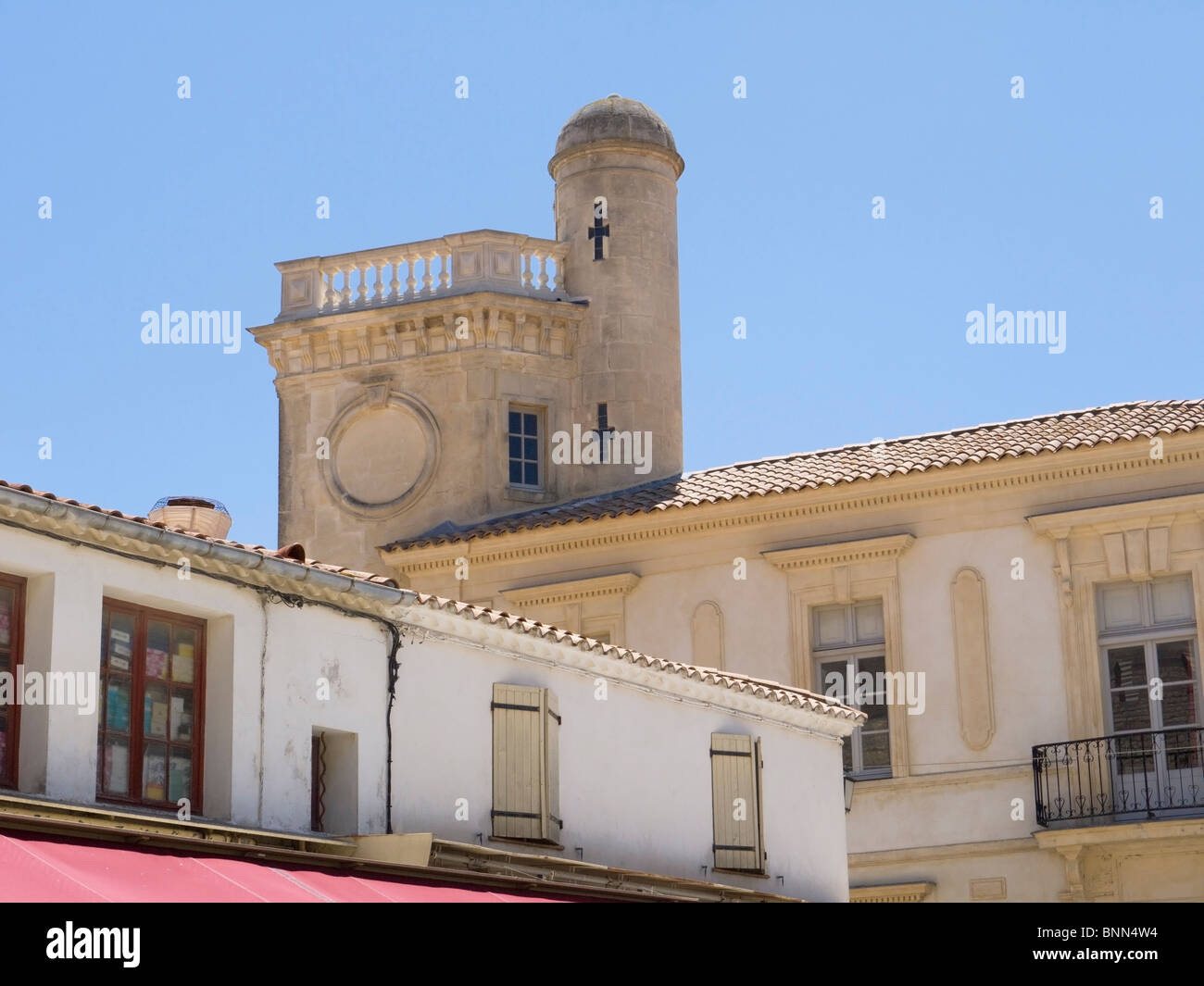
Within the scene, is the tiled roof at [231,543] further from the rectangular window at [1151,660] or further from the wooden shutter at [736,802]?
the rectangular window at [1151,660]

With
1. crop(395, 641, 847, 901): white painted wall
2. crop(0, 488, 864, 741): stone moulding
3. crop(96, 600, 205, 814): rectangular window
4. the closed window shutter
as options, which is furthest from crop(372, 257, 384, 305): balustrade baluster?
crop(96, 600, 205, 814): rectangular window

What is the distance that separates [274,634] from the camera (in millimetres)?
16250

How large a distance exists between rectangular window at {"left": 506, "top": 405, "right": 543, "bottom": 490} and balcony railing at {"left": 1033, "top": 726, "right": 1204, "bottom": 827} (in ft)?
29.9

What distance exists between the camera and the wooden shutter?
2039 cm

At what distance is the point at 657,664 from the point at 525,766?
205cm

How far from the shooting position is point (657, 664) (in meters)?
19.9

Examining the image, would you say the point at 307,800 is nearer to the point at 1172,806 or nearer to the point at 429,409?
the point at 1172,806

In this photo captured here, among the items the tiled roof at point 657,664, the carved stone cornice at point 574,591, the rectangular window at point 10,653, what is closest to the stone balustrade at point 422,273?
the carved stone cornice at point 574,591

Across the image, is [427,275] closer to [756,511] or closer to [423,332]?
[423,332]

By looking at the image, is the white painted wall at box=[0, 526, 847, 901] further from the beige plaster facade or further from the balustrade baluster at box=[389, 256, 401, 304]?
the balustrade baluster at box=[389, 256, 401, 304]

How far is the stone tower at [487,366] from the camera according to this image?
100 ft

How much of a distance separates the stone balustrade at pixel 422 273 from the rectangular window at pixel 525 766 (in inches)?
512
